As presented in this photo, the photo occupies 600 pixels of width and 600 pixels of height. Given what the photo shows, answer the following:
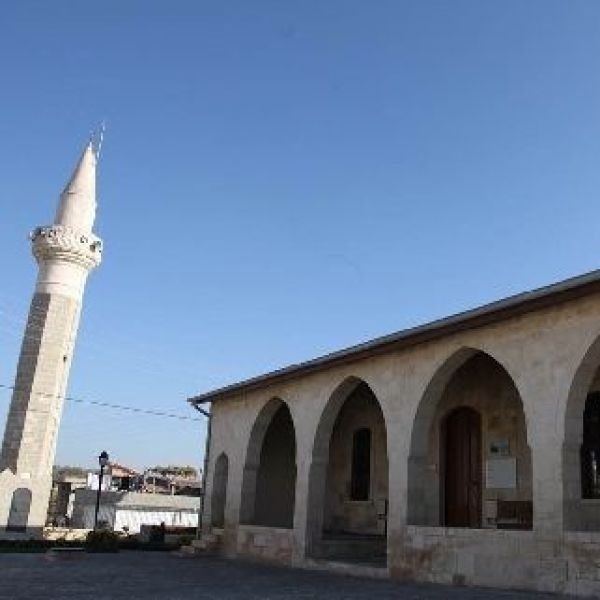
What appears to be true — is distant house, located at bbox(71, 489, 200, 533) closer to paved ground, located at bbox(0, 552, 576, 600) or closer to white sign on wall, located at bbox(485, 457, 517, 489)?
paved ground, located at bbox(0, 552, 576, 600)

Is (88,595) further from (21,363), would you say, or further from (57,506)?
(57,506)

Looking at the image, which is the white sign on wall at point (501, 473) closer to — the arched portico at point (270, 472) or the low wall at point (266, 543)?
the low wall at point (266, 543)

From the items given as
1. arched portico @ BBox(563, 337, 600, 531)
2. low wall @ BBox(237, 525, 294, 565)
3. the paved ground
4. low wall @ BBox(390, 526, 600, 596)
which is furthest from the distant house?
arched portico @ BBox(563, 337, 600, 531)

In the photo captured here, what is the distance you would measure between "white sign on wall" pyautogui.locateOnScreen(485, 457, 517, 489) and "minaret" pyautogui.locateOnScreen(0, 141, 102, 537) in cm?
1692

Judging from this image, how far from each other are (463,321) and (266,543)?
6572mm

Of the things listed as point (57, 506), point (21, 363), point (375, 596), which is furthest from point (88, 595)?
point (57, 506)

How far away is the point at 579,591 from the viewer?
7.70m

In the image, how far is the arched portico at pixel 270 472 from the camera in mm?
15625

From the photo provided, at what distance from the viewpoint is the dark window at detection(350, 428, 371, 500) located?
49.1 ft

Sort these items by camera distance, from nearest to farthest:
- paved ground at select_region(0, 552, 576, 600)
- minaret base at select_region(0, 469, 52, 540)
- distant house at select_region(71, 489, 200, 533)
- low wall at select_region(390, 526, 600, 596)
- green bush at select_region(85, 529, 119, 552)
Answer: paved ground at select_region(0, 552, 576, 600), low wall at select_region(390, 526, 600, 596), green bush at select_region(85, 529, 119, 552), minaret base at select_region(0, 469, 52, 540), distant house at select_region(71, 489, 200, 533)

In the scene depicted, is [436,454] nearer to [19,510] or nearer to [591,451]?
[591,451]

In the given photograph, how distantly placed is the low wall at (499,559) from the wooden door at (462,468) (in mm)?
2073

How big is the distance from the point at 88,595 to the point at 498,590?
4.69m

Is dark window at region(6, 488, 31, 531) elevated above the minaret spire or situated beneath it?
situated beneath
